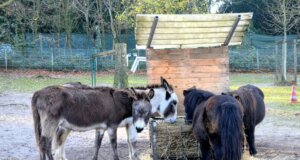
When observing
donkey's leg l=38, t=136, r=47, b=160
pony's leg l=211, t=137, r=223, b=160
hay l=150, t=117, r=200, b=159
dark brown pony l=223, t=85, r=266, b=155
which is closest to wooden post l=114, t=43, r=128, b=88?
hay l=150, t=117, r=200, b=159

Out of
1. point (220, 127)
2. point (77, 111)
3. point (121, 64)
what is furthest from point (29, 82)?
point (220, 127)

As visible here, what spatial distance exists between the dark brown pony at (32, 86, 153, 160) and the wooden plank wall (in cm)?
84

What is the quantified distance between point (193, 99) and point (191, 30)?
173 cm

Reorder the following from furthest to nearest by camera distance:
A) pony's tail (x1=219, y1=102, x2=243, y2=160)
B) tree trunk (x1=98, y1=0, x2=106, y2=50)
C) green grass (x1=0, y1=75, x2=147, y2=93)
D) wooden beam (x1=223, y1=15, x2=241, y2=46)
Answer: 1. tree trunk (x1=98, y1=0, x2=106, y2=50)
2. green grass (x1=0, y1=75, x2=147, y2=93)
3. wooden beam (x1=223, y1=15, x2=241, y2=46)
4. pony's tail (x1=219, y1=102, x2=243, y2=160)

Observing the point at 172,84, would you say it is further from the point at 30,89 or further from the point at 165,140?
the point at 30,89

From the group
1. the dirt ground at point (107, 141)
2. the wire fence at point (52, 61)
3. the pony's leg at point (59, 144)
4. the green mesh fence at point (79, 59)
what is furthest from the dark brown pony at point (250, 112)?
the wire fence at point (52, 61)

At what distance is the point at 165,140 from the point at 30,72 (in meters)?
22.0

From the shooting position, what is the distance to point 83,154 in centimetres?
816

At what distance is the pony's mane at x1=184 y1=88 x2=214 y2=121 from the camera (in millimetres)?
7168

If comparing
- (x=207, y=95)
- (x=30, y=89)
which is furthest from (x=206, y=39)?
(x=30, y=89)

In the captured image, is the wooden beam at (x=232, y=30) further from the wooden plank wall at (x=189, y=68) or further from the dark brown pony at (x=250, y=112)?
the dark brown pony at (x=250, y=112)

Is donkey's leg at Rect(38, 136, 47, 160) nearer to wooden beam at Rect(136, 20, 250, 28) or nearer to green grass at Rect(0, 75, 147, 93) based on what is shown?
wooden beam at Rect(136, 20, 250, 28)

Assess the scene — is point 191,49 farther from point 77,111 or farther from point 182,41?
point 77,111

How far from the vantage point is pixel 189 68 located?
8344 millimetres
